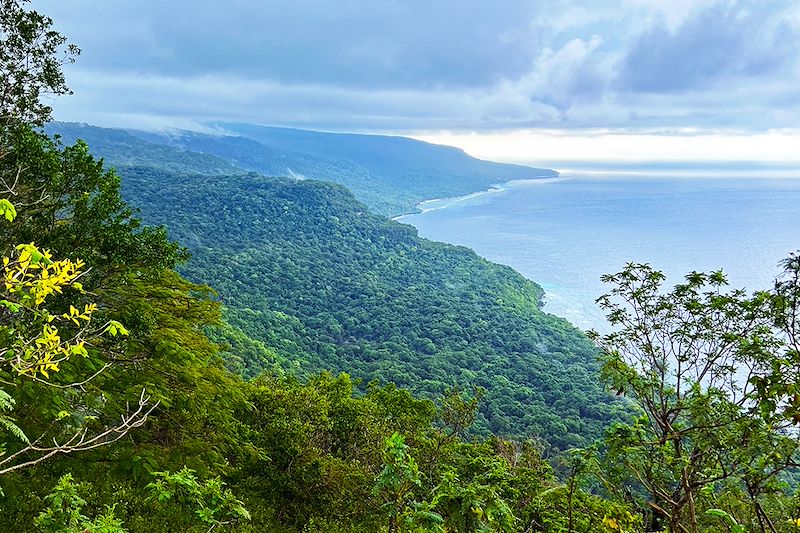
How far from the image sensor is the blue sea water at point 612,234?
6200cm

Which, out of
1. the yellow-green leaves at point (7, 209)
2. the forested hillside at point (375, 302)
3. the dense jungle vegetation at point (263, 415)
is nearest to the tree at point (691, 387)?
the dense jungle vegetation at point (263, 415)

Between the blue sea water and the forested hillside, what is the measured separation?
314 inches

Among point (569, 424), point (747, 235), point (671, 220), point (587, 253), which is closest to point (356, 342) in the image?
point (569, 424)

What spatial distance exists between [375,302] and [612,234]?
203 feet

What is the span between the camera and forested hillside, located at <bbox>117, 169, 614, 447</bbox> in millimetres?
45188

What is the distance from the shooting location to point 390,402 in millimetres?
13906

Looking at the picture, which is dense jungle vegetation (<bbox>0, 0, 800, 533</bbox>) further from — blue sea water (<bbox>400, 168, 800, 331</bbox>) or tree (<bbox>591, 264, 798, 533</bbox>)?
blue sea water (<bbox>400, 168, 800, 331</bbox>)

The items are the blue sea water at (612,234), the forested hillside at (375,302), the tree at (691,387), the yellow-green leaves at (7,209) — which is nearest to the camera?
the yellow-green leaves at (7,209)

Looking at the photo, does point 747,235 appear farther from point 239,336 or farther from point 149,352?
point 149,352

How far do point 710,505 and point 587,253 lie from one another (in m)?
86.8

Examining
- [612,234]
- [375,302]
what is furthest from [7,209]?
[612,234]

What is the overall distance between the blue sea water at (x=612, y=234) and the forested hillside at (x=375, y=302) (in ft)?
26.2

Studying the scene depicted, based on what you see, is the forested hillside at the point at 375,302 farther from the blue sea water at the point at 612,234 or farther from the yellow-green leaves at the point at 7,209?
A: the yellow-green leaves at the point at 7,209

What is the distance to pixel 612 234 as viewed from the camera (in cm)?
10369
